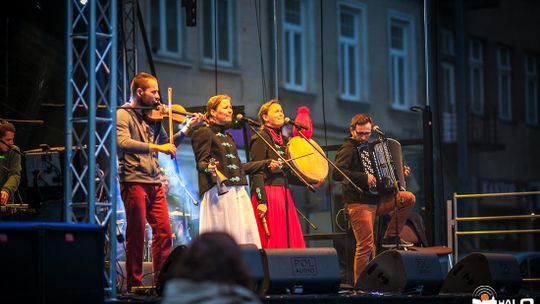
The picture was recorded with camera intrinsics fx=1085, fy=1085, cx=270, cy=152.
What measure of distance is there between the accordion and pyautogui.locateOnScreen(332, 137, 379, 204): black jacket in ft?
0.20

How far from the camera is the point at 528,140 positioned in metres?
29.9

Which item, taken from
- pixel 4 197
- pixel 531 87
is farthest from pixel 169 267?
pixel 531 87

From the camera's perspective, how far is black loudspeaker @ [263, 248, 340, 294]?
8625 millimetres

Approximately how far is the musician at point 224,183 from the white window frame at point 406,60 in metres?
15.3

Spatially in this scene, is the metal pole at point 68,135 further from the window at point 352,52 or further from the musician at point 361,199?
the window at point 352,52

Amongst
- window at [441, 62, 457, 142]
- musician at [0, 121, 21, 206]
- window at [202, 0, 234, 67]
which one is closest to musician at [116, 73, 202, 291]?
musician at [0, 121, 21, 206]

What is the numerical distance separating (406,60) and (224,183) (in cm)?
1624

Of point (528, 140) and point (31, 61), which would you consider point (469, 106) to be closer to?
point (528, 140)

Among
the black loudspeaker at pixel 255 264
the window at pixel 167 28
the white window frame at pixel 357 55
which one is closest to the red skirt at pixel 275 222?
the black loudspeaker at pixel 255 264

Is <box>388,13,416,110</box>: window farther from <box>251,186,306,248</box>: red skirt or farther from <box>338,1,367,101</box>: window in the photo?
<box>251,186,306,248</box>: red skirt

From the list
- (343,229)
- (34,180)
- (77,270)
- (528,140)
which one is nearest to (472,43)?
(528,140)

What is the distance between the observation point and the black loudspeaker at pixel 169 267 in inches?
322

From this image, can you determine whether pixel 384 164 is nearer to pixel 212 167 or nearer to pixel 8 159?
pixel 212 167

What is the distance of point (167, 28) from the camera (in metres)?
17.9
